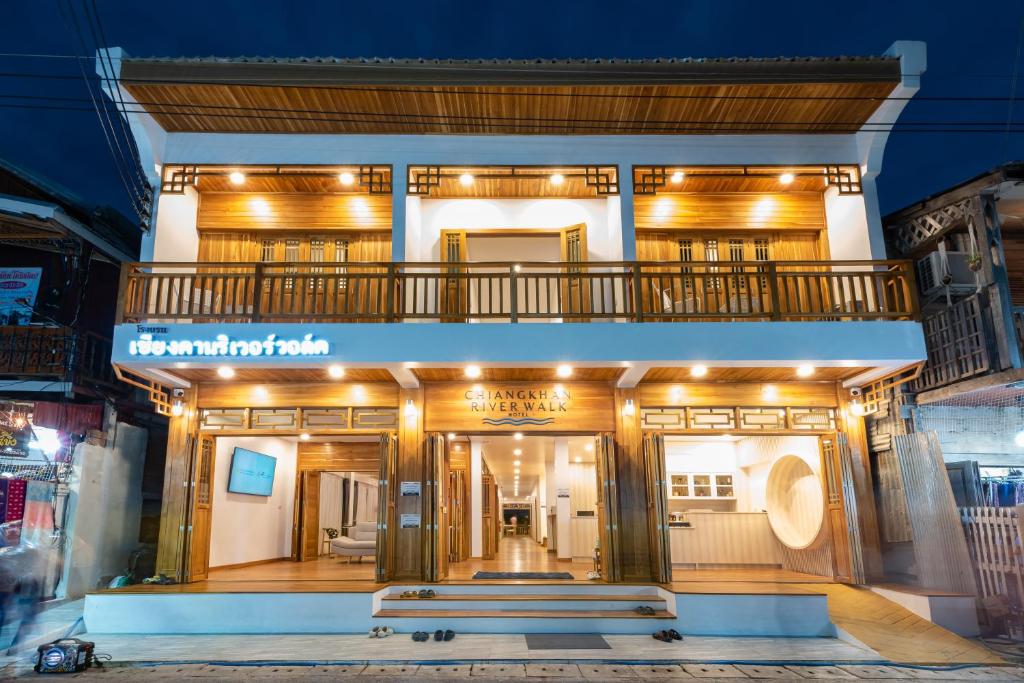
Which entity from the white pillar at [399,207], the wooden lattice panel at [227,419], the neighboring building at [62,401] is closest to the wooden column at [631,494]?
the white pillar at [399,207]

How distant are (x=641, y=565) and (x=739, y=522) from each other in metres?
3.71

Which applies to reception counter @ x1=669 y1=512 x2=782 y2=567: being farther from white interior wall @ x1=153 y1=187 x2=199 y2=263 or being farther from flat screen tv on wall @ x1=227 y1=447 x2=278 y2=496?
white interior wall @ x1=153 y1=187 x2=199 y2=263

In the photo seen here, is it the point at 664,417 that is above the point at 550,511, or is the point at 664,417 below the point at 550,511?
above

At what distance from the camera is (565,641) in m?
8.36

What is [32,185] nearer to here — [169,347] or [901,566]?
[169,347]

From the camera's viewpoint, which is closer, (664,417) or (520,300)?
(664,417)

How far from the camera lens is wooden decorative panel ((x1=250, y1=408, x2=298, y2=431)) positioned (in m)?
10.6

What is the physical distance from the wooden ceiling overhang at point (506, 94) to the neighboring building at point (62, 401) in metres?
3.12

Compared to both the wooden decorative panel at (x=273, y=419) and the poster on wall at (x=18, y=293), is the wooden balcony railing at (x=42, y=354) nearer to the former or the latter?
the poster on wall at (x=18, y=293)

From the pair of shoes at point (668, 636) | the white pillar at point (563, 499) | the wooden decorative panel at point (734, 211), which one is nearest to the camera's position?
the pair of shoes at point (668, 636)

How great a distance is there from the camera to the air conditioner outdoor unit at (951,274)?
35.8ft

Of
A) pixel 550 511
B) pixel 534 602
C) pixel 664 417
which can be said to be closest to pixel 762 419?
pixel 664 417

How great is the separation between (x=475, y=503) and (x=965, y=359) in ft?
30.7

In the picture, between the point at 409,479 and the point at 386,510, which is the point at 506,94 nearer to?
the point at 409,479
